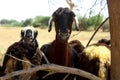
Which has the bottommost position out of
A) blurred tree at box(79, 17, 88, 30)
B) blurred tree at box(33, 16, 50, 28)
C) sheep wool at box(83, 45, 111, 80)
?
blurred tree at box(33, 16, 50, 28)

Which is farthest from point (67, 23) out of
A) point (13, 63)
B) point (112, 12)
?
point (112, 12)

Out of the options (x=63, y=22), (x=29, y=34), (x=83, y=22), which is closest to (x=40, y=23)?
(x=29, y=34)

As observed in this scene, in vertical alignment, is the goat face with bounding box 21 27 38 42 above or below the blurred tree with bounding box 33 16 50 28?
above

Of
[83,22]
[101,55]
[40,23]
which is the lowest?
[40,23]

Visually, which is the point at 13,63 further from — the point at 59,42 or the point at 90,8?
the point at 90,8

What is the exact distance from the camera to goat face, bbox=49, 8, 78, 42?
798 centimetres

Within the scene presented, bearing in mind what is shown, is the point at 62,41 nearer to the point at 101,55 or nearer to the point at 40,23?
the point at 101,55

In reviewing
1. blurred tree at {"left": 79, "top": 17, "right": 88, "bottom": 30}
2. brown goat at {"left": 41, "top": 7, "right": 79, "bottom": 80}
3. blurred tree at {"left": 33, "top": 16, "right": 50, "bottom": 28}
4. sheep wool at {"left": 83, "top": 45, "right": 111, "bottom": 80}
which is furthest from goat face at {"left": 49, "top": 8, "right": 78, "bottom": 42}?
blurred tree at {"left": 33, "top": 16, "right": 50, "bottom": 28}

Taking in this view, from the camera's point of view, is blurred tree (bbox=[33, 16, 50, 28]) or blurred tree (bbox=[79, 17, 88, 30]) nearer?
blurred tree (bbox=[79, 17, 88, 30])

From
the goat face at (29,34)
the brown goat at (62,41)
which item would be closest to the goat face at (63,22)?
the brown goat at (62,41)

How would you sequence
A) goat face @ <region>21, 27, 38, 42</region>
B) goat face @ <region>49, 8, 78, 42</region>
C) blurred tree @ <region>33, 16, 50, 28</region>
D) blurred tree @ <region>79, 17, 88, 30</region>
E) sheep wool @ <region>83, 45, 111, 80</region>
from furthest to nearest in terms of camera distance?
blurred tree @ <region>33, 16, 50, 28</region>, goat face @ <region>21, 27, 38, 42</region>, goat face @ <region>49, 8, 78, 42</region>, blurred tree @ <region>79, 17, 88, 30</region>, sheep wool @ <region>83, 45, 111, 80</region>

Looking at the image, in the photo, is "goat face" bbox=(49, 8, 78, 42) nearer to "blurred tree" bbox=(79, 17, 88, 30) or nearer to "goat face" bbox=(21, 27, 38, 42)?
"blurred tree" bbox=(79, 17, 88, 30)

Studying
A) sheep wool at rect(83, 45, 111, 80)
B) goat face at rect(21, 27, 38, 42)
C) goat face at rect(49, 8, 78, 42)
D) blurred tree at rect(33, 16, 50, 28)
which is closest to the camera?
sheep wool at rect(83, 45, 111, 80)

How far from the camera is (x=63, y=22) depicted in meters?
8.16
